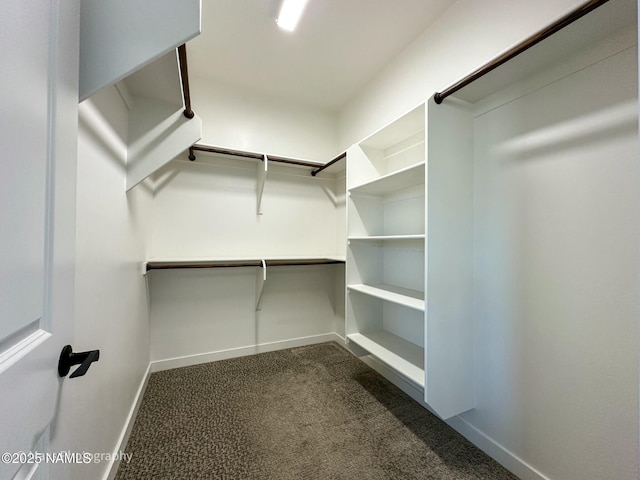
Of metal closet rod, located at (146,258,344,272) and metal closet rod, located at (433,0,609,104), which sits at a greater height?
metal closet rod, located at (433,0,609,104)

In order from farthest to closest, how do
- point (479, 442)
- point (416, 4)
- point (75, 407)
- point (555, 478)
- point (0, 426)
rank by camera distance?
1. point (416, 4)
2. point (479, 442)
3. point (555, 478)
4. point (75, 407)
5. point (0, 426)

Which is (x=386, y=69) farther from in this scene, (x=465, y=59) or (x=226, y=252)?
(x=226, y=252)

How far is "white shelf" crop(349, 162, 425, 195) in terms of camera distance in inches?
61.2

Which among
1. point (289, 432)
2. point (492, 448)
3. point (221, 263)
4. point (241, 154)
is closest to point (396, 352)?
point (492, 448)

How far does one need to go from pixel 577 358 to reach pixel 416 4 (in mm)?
2176

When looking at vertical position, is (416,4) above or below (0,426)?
above

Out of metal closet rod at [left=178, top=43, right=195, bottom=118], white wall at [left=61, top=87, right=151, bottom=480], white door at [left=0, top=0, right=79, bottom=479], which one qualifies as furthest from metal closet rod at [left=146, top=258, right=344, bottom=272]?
white door at [left=0, top=0, right=79, bottom=479]

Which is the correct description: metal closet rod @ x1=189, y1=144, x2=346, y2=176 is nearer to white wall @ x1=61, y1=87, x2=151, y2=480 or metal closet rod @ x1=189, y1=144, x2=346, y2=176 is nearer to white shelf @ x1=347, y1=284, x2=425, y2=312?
white wall @ x1=61, y1=87, x2=151, y2=480

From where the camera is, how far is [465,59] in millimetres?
1562

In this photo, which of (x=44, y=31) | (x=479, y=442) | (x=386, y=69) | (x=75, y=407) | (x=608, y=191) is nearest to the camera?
(x=44, y=31)

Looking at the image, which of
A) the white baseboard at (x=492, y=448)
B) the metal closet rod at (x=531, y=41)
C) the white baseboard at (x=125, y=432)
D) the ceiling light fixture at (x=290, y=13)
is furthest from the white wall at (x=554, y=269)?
the white baseboard at (x=125, y=432)

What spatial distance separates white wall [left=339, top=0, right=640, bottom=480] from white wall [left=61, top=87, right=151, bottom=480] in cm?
195

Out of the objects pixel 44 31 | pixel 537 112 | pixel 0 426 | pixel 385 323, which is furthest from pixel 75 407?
pixel 537 112

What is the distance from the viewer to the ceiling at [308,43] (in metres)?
1.66
